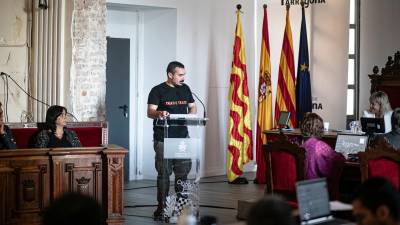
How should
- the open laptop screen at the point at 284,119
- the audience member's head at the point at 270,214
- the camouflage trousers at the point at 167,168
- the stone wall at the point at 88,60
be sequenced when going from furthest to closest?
the open laptop screen at the point at 284,119, the stone wall at the point at 88,60, the camouflage trousers at the point at 167,168, the audience member's head at the point at 270,214

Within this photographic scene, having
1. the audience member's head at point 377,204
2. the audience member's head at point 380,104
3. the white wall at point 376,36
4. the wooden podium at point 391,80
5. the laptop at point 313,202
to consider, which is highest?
the white wall at point 376,36

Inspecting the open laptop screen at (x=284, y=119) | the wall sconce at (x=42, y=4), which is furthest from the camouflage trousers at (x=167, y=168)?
the open laptop screen at (x=284, y=119)

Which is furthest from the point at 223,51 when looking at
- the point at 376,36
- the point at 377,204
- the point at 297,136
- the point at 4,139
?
the point at 377,204

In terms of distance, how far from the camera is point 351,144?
669 cm

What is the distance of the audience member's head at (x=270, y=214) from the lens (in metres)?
2.37

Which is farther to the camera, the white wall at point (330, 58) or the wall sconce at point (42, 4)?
the white wall at point (330, 58)

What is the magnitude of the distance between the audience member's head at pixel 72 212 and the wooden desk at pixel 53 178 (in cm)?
413

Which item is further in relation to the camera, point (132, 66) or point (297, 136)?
point (132, 66)

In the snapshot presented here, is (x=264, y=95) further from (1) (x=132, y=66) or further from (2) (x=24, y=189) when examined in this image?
(2) (x=24, y=189)

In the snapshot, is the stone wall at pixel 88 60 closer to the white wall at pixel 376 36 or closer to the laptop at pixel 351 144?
the laptop at pixel 351 144

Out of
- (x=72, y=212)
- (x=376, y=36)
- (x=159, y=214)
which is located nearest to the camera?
(x=72, y=212)

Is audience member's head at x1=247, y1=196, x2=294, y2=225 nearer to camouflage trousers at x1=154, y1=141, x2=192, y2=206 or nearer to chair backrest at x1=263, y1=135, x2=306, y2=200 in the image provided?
chair backrest at x1=263, y1=135, x2=306, y2=200

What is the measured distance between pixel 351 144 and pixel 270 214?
14.6ft

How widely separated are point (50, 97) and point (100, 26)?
1058mm
